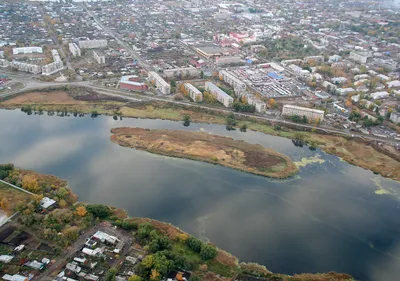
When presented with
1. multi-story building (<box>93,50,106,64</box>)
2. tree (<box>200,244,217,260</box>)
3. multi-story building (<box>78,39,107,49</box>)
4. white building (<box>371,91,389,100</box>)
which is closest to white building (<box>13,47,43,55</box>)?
multi-story building (<box>78,39,107,49</box>)

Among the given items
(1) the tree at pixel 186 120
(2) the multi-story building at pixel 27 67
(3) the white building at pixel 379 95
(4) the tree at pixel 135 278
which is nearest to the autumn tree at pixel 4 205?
(4) the tree at pixel 135 278

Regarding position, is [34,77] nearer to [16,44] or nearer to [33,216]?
[16,44]

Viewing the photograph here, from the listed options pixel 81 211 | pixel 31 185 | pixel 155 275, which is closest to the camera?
pixel 155 275

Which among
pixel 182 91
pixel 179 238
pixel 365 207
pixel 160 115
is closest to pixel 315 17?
pixel 182 91

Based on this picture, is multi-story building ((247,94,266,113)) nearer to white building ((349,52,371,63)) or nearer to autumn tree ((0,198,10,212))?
autumn tree ((0,198,10,212))

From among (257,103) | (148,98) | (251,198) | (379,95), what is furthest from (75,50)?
(379,95)

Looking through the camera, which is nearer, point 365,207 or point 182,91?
point 365,207

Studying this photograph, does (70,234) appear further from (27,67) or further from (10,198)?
(27,67)
